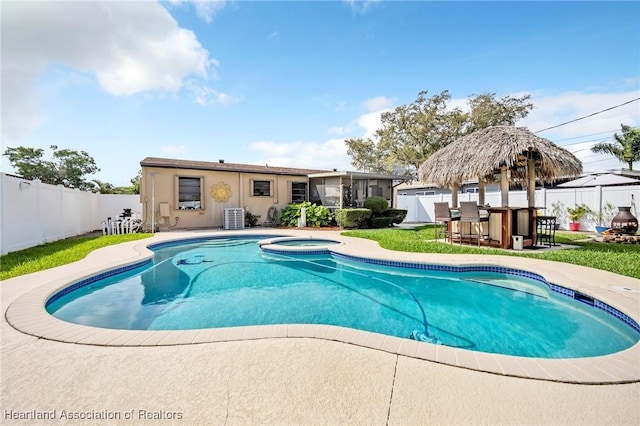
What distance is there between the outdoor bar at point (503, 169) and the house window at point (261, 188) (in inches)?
399

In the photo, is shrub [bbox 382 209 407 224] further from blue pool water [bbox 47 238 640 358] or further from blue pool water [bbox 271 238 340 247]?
blue pool water [bbox 47 238 640 358]

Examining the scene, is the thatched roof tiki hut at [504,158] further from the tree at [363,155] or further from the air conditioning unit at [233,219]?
the tree at [363,155]

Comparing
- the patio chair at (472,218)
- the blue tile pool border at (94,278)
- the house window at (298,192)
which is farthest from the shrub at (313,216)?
the blue tile pool border at (94,278)

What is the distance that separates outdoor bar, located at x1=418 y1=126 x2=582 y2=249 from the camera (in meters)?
9.38

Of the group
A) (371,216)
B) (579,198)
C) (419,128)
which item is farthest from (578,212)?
(419,128)

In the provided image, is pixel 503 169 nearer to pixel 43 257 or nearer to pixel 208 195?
pixel 43 257

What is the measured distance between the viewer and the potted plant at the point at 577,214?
13.5 meters

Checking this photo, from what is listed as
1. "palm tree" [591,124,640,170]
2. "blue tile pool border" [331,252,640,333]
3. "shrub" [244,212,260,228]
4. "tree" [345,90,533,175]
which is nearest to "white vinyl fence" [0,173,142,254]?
Answer: "shrub" [244,212,260,228]

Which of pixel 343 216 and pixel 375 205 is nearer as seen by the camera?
pixel 343 216

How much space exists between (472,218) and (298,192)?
1138cm

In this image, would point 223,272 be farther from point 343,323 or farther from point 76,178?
point 76,178

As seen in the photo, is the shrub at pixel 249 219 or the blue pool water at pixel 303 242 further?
the shrub at pixel 249 219

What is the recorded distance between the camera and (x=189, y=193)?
1595cm

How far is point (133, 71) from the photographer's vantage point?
10.4 metres
